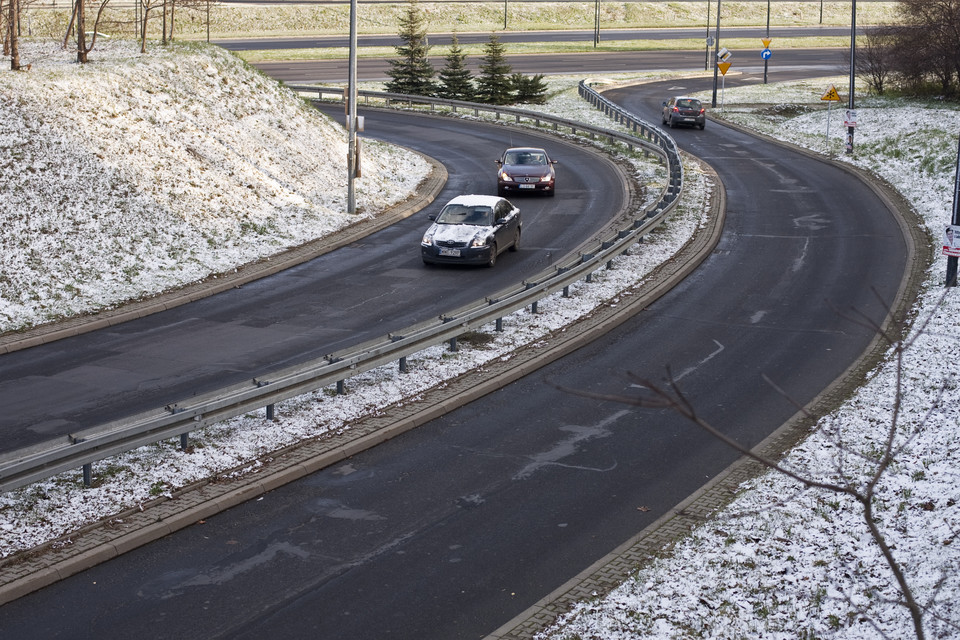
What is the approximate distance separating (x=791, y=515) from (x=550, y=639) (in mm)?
3595

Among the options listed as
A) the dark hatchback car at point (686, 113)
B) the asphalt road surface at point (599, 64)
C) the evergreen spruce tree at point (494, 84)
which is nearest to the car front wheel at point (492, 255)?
the dark hatchback car at point (686, 113)

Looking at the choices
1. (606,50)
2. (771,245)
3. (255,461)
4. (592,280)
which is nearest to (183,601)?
(255,461)

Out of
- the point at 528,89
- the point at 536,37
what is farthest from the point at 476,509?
the point at 536,37

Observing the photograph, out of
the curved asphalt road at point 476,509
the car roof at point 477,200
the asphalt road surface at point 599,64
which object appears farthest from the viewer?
the asphalt road surface at point 599,64

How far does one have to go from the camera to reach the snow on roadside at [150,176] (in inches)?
848

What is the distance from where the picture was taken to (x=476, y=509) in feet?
37.1

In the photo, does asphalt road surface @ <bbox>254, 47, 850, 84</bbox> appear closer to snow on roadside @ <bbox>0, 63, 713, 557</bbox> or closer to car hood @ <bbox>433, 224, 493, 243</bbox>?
car hood @ <bbox>433, 224, 493, 243</bbox>

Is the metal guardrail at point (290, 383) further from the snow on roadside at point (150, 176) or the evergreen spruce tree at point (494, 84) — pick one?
the evergreen spruce tree at point (494, 84)

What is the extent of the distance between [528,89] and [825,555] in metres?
45.2

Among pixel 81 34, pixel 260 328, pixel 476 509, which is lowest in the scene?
pixel 476 509

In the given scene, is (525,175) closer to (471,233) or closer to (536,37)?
(471,233)

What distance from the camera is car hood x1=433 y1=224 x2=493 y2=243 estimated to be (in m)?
23.5

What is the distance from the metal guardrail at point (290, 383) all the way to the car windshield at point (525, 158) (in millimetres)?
7838

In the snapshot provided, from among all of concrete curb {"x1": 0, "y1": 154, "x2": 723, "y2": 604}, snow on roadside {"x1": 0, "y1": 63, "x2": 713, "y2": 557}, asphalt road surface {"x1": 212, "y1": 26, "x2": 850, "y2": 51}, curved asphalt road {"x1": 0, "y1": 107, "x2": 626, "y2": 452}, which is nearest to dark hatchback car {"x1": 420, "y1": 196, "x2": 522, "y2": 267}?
curved asphalt road {"x1": 0, "y1": 107, "x2": 626, "y2": 452}
